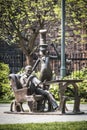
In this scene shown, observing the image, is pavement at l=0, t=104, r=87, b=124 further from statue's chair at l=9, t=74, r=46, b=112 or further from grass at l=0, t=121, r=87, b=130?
grass at l=0, t=121, r=87, b=130

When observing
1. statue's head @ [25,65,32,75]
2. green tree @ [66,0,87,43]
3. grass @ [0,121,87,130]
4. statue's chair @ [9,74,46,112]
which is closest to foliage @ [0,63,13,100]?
green tree @ [66,0,87,43]

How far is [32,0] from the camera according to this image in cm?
3067

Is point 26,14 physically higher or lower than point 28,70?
lower

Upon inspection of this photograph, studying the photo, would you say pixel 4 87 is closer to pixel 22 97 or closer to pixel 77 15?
pixel 77 15

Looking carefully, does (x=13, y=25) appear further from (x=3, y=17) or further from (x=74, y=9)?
(x=74, y=9)

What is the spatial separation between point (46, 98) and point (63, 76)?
6.71 metres

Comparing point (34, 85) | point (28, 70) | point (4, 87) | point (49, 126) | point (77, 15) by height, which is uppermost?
point (49, 126)

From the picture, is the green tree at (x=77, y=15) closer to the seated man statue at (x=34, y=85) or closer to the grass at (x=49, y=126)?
the seated man statue at (x=34, y=85)

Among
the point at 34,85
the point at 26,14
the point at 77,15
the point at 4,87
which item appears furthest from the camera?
the point at 26,14

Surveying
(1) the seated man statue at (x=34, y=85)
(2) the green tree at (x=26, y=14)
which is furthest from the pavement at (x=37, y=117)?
(2) the green tree at (x=26, y=14)

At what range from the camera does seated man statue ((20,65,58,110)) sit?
16.3 m

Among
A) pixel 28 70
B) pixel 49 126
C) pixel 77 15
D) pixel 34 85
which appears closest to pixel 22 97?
pixel 34 85

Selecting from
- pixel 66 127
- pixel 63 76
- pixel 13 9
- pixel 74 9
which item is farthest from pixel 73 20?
pixel 66 127

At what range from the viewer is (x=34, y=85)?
643 inches
